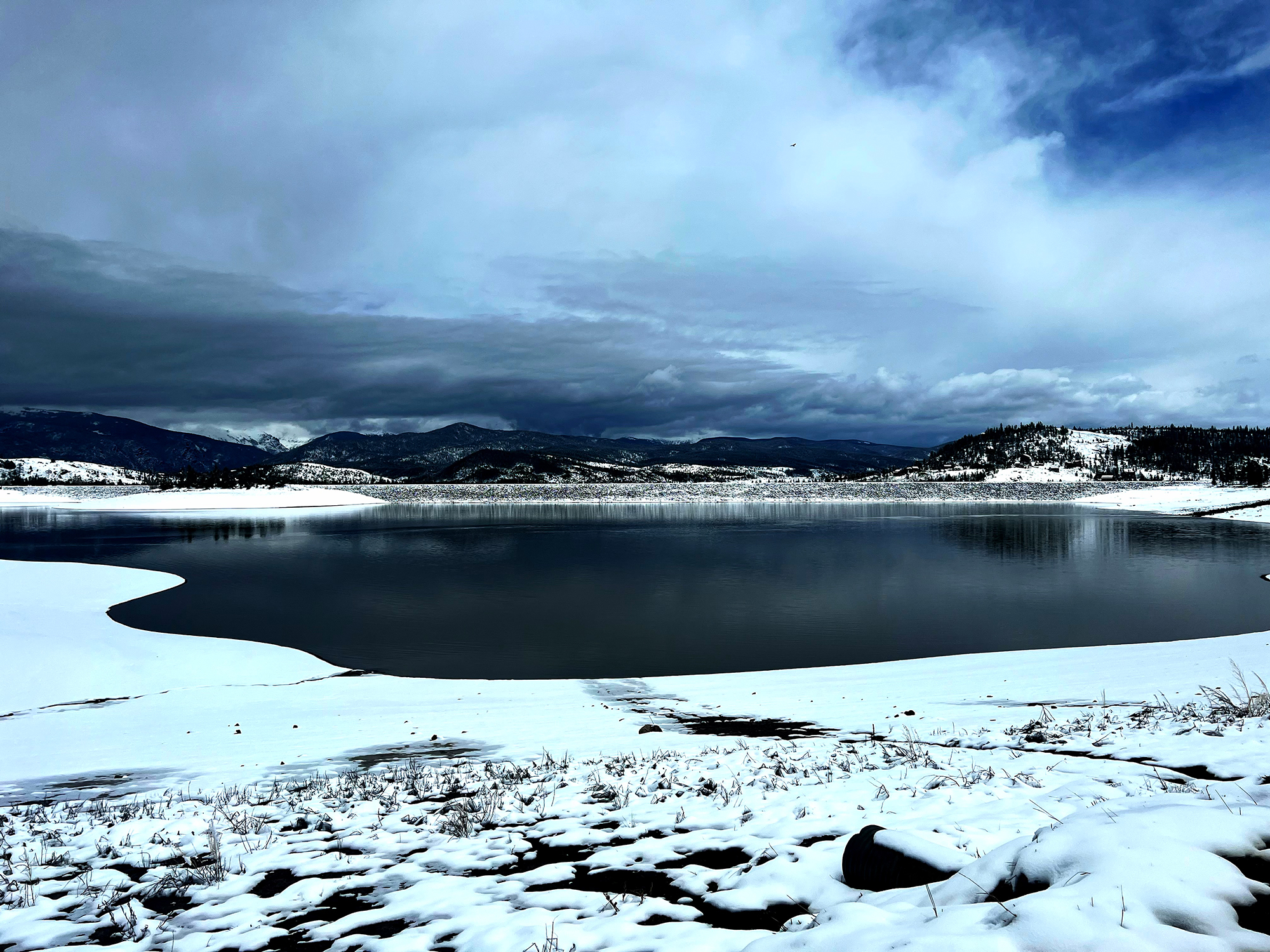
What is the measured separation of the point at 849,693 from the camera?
14.7 m

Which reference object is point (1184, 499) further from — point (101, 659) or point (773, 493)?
point (101, 659)

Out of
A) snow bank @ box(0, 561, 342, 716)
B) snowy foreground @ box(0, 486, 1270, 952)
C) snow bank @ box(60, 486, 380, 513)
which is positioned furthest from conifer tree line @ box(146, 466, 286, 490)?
snowy foreground @ box(0, 486, 1270, 952)

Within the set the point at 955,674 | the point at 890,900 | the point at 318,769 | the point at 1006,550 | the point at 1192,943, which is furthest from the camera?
the point at 1006,550

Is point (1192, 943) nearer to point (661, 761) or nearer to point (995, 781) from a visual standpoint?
point (995, 781)

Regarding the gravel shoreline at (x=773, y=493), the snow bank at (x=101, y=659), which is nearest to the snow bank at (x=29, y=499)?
the gravel shoreline at (x=773, y=493)

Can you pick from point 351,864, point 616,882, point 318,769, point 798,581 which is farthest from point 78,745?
point 798,581

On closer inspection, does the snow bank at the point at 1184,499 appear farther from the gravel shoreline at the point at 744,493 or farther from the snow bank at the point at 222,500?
the snow bank at the point at 222,500

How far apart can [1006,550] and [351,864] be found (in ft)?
158

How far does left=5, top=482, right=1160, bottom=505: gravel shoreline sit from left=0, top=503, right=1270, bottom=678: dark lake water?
204ft

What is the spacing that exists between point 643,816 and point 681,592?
23.8 meters

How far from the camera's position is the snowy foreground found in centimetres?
432

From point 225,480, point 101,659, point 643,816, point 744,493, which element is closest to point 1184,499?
point 744,493

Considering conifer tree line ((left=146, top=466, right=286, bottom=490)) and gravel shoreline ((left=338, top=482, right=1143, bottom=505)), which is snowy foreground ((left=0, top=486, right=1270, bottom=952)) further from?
conifer tree line ((left=146, top=466, right=286, bottom=490))

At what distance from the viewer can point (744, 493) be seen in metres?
138
